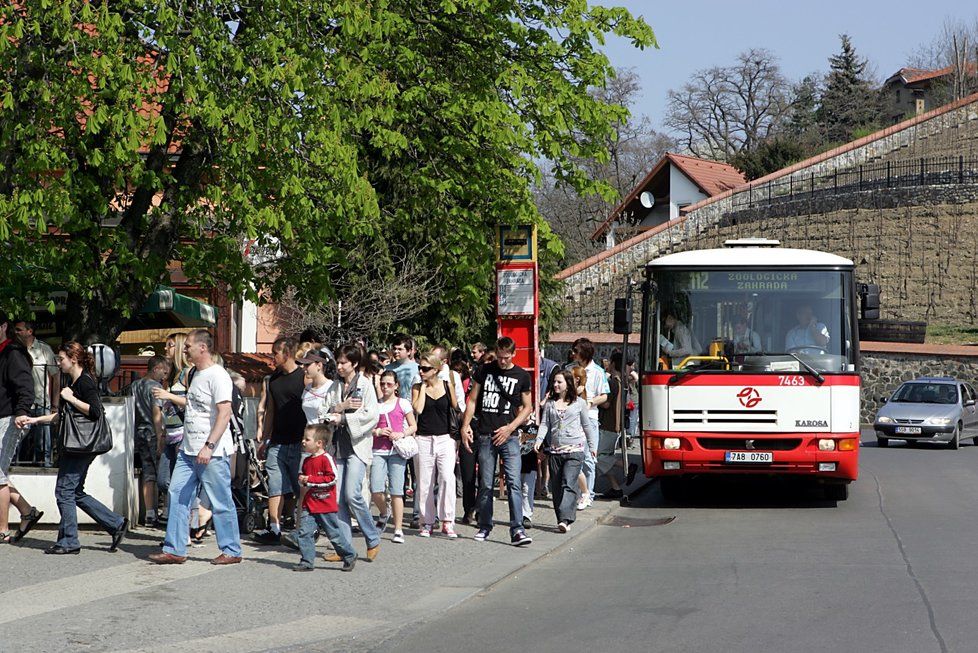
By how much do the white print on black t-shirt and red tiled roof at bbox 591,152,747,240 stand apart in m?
60.3

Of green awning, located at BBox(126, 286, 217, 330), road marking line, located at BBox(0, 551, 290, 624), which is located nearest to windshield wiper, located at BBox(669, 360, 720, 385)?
road marking line, located at BBox(0, 551, 290, 624)

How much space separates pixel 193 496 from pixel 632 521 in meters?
5.66

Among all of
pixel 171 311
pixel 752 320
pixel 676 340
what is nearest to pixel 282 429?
pixel 676 340

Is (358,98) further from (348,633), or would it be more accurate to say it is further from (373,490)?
(348,633)

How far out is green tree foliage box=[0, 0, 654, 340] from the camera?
14.4m

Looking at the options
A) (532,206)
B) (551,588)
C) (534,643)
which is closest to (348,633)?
(534,643)

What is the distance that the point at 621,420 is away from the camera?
16.6 meters

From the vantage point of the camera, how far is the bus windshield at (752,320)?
15.4 m

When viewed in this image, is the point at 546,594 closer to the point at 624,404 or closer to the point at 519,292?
the point at 519,292

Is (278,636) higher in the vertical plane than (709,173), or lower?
lower

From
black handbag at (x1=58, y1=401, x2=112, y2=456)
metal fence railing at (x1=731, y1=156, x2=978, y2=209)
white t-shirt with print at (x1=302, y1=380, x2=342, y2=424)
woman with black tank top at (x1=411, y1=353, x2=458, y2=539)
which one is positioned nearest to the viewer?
black handbag at (x1=58, y1=401, x2=112, y2=456)

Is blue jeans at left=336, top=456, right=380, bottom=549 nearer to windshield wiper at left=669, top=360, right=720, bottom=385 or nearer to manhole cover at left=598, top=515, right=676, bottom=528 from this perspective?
manhole cover at left=598, top=515, right=676, bottom=528

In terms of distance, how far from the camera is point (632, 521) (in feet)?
47.9

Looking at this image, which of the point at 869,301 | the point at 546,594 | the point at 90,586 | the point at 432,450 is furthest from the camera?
the point at 869,301
